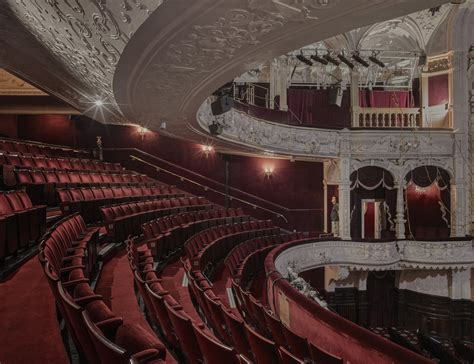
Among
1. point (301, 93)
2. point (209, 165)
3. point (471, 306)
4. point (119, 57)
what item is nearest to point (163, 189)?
point (209, 165)

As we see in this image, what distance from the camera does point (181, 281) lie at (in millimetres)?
1440

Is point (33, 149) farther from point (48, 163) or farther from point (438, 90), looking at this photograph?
point (438, 90)

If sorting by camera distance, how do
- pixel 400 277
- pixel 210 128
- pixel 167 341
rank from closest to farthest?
1. pixel 167 341
2. pixel 210 128
3. pixel 400 277

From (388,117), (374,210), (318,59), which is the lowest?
(374,210)

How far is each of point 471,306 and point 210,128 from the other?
2.92 m

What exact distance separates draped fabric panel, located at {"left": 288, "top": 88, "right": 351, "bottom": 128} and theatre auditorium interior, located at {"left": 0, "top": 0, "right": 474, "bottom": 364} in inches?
0.6

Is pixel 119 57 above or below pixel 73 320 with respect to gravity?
above

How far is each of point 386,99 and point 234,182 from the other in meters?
1.75

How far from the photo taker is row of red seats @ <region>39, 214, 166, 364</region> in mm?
460

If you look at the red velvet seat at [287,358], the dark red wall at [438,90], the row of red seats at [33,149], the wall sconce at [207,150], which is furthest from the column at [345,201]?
the red velvet seat at [287,358]

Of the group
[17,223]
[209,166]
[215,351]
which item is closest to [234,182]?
[209,166]

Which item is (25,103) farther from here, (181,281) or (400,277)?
(400,277)

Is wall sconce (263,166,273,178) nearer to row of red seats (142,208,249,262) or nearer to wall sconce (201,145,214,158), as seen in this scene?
wall sconce (201,145,214,158)

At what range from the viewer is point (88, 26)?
1063 millimetres
